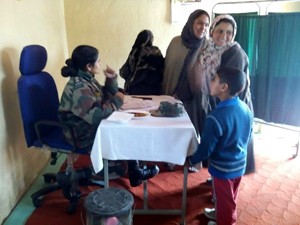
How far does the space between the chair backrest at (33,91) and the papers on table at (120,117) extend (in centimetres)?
63

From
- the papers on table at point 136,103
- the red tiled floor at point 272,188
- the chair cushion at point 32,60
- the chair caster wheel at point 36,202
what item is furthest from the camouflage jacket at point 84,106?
the red tiled floor at point 272,188

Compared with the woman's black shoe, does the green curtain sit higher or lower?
higher

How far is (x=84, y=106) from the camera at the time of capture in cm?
184

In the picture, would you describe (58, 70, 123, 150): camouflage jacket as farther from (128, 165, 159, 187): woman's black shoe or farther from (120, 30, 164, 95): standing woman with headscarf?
(120, 30, 164, 95): standing woman with headscarf

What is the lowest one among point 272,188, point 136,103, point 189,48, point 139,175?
point 272,188

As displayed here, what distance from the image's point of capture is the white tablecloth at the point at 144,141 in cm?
169

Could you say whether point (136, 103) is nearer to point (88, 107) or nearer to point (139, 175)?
point (88, 107)

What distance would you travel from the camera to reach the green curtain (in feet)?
8.87

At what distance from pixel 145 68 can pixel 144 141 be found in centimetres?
106

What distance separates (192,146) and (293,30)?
1692 millimetres

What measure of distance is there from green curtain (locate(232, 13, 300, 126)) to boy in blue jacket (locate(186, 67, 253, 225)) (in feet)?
4.33

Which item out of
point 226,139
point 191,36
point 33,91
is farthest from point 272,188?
point 33,91

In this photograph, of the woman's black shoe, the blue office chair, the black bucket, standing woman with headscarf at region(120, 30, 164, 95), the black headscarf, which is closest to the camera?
the black bucket

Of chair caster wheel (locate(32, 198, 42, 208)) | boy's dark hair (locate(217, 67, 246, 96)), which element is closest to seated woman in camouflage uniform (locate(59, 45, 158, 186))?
chair caster wheel (locate(32, 198, 42, 208))
